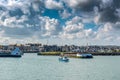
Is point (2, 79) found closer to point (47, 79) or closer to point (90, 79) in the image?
point (47, 79)

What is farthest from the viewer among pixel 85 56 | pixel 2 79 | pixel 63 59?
→ pixel 85 56

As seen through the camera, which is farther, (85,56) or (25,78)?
(85,56)

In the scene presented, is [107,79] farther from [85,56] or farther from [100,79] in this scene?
[85,56]

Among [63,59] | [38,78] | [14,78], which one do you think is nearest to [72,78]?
[38,78]

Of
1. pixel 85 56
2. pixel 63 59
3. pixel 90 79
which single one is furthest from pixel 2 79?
pixel 85 56

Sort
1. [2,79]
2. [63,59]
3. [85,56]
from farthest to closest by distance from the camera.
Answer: [85,56] < [63,59] < [2,79]

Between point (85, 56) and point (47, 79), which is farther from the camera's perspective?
point (85, 56)

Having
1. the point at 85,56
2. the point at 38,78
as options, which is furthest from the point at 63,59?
the point at 38,78

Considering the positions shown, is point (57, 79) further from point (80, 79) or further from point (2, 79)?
point (2, 79)
